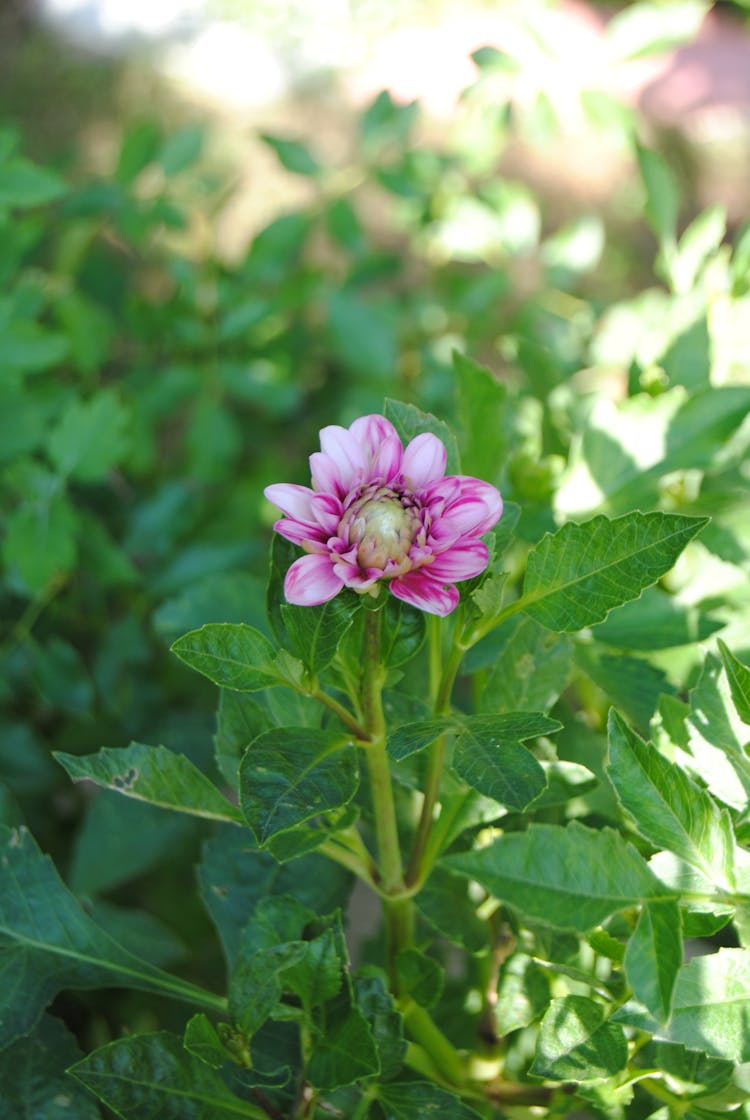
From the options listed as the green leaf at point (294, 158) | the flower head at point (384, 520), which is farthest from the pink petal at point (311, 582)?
the green leaf at point (294, 158)

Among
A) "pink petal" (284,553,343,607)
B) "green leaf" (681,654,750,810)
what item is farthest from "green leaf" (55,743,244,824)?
"green leaf" (681,654,750,810)

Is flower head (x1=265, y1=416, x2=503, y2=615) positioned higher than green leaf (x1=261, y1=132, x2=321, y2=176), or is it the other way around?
flower head (x1=265, y1=416, x2=503, y2=615)

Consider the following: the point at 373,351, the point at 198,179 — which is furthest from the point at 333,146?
the point at 373,351

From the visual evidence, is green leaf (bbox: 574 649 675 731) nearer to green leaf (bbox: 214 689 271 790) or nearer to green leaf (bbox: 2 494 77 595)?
green leaf (bbox: 214 689 271 790)

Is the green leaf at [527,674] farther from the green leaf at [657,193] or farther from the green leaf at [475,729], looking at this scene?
the green leaf at [657,193]

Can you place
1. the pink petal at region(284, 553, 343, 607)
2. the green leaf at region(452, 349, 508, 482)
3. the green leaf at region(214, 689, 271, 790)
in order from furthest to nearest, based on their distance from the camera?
the green leaf at region(452, 349, 508, 482) < the green leaf at region(214, 689, 271, 790) < the pink petal at region(284, 553, 343, 607)

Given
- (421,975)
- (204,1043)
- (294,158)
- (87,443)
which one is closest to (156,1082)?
(204,1043)

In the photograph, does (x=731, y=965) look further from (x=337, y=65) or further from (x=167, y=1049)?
(x=337, y=65)

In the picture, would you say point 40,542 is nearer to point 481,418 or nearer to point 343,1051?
point 481,418
